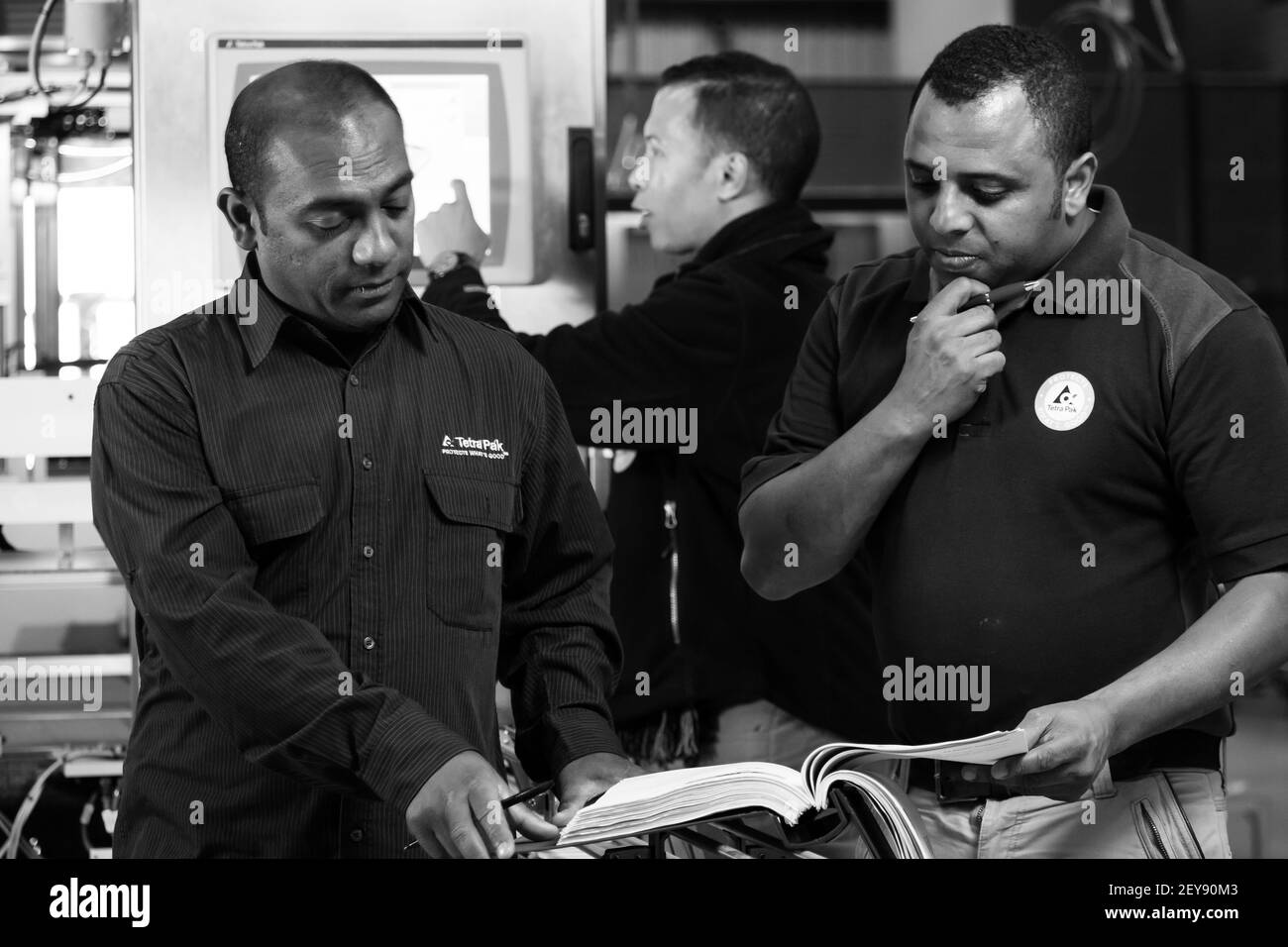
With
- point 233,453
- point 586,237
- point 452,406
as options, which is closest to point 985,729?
point 452,406

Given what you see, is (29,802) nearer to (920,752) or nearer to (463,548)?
(463,548)

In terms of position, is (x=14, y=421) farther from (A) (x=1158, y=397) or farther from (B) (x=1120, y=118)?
(B) (x=1120, y=118)

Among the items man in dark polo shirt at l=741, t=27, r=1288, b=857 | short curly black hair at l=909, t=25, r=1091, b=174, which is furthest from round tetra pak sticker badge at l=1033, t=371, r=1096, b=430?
short curly black hair at l=909, t=25, r=1091, b=174

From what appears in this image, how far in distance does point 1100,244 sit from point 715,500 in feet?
2.80

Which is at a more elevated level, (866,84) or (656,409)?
(866,84)

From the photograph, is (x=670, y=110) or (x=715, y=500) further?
(x=670, y=110)

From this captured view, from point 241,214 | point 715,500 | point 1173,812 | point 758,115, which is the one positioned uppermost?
point 758,115

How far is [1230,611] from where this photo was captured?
1.36 metres

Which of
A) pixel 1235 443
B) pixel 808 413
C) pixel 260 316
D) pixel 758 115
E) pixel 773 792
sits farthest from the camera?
pixel 758 115

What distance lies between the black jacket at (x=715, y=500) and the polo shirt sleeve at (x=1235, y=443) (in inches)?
33.6

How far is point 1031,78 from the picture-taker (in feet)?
4.87

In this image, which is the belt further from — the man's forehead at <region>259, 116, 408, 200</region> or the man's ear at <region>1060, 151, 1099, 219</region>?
the man's forehead at <region>259, 116, 408, 200</region>

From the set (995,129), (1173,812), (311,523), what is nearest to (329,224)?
(311,523)

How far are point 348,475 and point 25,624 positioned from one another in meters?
1.20
